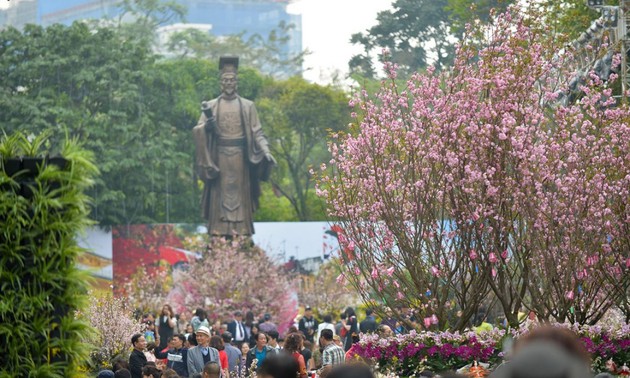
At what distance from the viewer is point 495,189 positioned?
49.9 ft

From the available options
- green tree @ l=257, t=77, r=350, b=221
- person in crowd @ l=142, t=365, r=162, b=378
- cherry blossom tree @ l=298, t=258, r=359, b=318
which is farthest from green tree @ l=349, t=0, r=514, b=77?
person in crowd @ l=142, t=365, r=162, b=378

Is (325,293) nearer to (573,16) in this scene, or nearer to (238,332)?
(573,16)

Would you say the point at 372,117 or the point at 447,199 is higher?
the point at 372,117

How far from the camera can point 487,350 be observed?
15.0 metres

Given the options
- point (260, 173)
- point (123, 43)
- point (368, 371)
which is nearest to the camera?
point (368, 371)

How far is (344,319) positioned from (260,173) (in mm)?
13882

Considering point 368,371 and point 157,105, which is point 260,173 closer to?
point 157,105

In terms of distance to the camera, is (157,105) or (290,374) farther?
(157,105)

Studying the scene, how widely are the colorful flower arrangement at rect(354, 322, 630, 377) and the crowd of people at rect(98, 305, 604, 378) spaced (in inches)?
17.4

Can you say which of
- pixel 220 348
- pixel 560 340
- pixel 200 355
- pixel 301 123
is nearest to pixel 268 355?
pixel 560 340

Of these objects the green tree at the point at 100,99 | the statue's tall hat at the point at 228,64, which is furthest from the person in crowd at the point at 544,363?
the green tree at the point at 100,99

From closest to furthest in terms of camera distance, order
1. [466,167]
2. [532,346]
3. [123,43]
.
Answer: [532,346] → [466,167] → [123,43]

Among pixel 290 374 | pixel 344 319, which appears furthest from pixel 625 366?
pixel 344 319

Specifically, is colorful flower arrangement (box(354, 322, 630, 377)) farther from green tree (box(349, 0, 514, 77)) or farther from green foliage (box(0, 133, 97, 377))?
green tree (box(349, 0, 514, 77))
